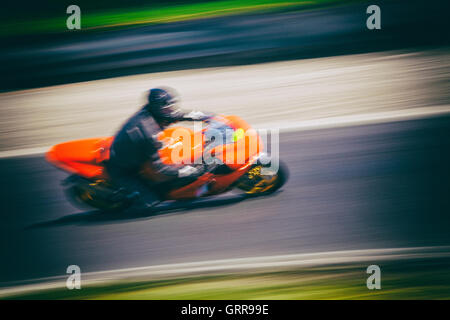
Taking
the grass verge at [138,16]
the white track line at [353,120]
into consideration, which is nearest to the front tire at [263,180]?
the white track line at [353,120]

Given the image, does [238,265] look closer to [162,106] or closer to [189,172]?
[189,172]

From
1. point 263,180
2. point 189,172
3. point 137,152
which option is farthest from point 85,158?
point 263,180

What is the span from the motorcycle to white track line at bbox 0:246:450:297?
80 cm

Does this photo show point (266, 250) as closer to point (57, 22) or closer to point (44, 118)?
point (44, 118)

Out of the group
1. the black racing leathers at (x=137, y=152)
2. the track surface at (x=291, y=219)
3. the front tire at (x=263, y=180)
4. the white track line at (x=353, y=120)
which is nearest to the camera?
the black racing leathers at (x=137, y=152)

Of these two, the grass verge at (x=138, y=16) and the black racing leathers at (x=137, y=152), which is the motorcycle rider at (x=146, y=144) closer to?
the black racing leathers at (x=137, y=152)

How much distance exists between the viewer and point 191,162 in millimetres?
5645

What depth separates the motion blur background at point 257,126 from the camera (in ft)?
17.8

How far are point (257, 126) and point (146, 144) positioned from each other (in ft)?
7.90

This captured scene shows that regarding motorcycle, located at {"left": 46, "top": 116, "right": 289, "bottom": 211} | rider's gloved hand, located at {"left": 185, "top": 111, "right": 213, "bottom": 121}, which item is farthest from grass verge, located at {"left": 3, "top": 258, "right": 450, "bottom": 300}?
rider's gloved hand, located at {"left": 185, "top": 111, "right": 213, "bottom": 121}

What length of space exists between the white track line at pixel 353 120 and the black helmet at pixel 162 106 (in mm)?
2199

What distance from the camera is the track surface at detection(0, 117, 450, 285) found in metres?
5.71

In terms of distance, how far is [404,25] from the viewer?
856 centimetres
